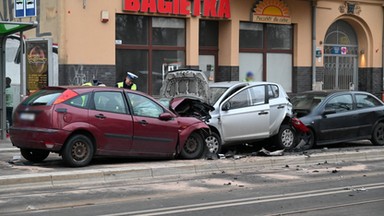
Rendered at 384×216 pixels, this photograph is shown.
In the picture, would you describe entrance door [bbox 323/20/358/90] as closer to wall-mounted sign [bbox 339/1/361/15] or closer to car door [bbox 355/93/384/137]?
wall-mounted sign [bbox 339/1/361/15]

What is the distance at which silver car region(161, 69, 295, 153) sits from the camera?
12188 millimetres

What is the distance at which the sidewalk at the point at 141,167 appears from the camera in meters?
9.39

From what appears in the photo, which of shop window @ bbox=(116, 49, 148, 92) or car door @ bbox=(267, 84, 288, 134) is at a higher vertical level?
shop window @ bbox=(116, 49, 148, 92)

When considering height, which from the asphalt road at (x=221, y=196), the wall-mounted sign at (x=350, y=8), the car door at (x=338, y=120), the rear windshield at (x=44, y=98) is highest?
the wall-mounted sign at (x=350, y=8)

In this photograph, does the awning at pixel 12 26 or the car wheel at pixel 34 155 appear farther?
the awning at pixel 12 26

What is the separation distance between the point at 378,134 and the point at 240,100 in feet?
15.3

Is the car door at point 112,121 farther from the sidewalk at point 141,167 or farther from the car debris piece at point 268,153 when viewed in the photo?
the car debris piece at point 268,153

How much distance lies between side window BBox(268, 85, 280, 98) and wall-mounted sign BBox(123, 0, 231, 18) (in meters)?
6.45

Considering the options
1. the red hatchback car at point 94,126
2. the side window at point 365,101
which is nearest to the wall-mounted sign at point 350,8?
the side window at point 365,101

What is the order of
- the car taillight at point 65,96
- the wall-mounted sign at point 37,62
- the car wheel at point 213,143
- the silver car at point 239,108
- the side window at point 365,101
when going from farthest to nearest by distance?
the wall-mounted sign at point 37,62 → the side window at point 365,101 → the silver car at point 239,108 → the car wheel at point 213,143 → the car taillight at point 65,96

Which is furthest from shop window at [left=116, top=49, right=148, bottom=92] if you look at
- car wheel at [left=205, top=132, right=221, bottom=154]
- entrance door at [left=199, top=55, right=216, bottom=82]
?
car wheel at [left=205, top=132, right=221, bottom=154]

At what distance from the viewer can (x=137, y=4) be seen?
1805cm

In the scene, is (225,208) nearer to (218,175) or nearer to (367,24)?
(218,175)

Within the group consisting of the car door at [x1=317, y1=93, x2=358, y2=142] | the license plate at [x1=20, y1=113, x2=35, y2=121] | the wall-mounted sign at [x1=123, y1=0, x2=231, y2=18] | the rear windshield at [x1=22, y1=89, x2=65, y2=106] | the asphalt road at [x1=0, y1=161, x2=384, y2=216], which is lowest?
the asphalt road at [x1=0, y1=161, x2=384, y2=216]
